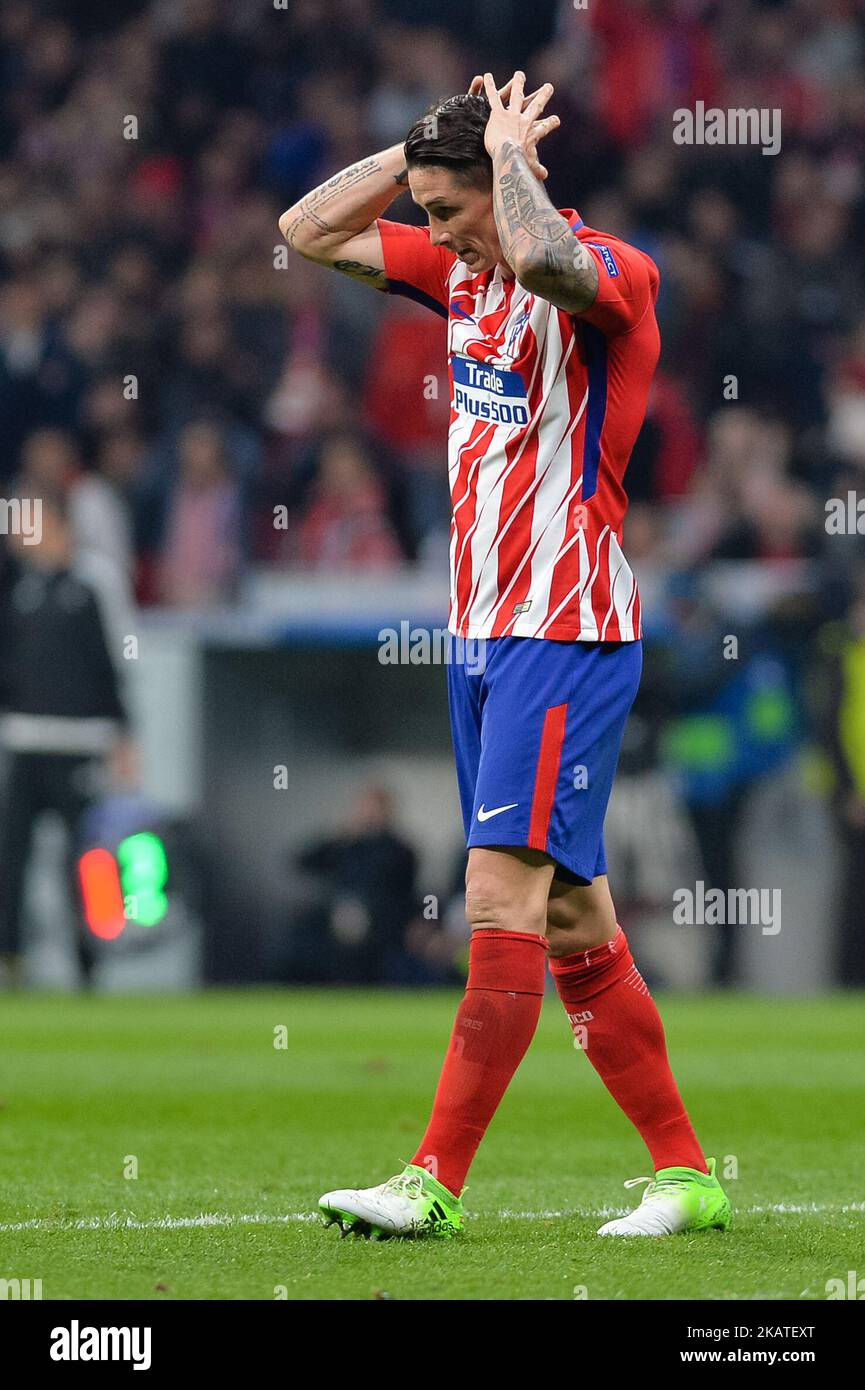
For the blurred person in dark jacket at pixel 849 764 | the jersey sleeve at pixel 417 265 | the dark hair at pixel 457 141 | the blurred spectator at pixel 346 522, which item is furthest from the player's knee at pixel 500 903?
the blurred spectator at pixel 346 522

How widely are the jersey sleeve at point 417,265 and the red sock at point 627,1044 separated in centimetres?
140

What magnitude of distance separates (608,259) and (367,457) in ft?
31.2

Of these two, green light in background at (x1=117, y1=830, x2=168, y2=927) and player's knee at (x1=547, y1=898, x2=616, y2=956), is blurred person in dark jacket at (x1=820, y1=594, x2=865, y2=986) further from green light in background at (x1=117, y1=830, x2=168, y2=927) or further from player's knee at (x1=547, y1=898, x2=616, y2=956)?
player's knee at (x1=547, y1=898, x2=616, y2=956)

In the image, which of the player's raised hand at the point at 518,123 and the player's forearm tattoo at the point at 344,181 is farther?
the player's forearm tattoo at the point at 344,181

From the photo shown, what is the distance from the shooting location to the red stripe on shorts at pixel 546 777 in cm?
401

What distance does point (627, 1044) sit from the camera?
4.30 m

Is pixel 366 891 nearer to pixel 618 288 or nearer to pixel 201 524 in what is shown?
pixel 201 524

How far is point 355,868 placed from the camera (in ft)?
38.5

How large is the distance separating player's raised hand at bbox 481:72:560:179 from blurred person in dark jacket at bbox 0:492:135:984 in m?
7.86

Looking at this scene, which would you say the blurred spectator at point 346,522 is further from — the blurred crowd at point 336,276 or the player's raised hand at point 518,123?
the player's raised hand at point 518,123

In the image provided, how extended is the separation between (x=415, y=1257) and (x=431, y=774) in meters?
8.79

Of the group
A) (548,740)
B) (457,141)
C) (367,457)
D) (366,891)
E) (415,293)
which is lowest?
(366,891)

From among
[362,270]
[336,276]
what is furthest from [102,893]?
[362,270]
